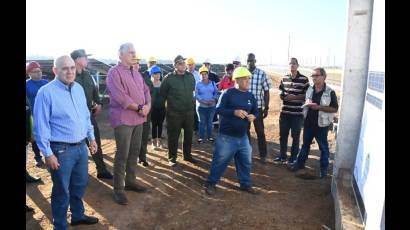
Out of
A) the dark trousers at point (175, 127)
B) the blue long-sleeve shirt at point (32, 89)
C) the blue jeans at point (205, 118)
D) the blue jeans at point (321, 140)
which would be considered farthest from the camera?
the blue jeans at point (205, 118)

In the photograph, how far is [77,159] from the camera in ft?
12.3

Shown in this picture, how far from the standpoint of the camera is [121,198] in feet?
15.8

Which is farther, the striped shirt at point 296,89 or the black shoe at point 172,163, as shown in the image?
the black shoe at point 172,163

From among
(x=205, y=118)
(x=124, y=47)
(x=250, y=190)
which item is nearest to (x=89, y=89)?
(x=124, y=47)

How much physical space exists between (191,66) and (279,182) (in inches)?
140

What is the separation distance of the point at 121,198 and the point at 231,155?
1699 millimetres

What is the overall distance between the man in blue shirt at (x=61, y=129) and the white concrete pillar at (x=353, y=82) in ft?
11.8

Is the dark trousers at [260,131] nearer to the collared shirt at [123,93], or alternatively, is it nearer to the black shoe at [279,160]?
the black shoe at [279,160]

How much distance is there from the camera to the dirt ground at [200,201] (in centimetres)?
439

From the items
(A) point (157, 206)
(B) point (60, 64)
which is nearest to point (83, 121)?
(B) point (60, 64)

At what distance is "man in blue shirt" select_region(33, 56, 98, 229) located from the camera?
11.2ft

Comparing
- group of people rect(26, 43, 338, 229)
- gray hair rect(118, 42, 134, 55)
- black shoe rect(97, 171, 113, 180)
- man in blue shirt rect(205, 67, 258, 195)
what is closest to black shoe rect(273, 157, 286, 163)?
group of people rect(26, 43, 338, 229)

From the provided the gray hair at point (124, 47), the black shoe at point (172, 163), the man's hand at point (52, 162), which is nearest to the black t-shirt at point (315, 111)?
the black shoe at point (172, 163)
